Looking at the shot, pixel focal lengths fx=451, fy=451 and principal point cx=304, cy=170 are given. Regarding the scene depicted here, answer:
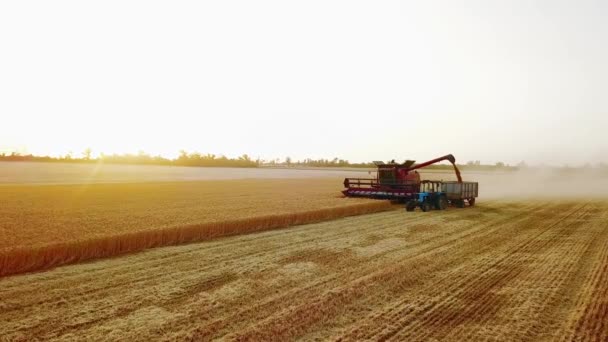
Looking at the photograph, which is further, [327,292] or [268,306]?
[327,292]

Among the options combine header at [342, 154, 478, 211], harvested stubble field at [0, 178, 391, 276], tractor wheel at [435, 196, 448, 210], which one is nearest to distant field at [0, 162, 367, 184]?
harvested stubble field at [0, 178, 391, 276]

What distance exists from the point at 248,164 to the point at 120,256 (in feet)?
443

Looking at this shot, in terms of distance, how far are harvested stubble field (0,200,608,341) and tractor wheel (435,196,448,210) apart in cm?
912

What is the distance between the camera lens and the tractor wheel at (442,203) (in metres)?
23.9

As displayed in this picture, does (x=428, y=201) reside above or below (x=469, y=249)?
above

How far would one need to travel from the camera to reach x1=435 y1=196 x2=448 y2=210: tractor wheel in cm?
2394

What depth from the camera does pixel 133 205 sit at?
70.6 ft

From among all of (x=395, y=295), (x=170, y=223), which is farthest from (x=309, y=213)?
(x=395, y=295)

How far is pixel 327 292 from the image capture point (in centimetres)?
883

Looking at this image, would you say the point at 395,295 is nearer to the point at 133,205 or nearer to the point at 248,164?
the point at 133,205

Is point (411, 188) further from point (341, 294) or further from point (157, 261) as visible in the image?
point (341, 294)

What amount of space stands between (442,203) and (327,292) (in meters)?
17.0

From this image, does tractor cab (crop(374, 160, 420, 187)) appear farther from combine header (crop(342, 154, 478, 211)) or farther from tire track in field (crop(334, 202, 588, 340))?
tire track in field (crop(334, 202, 588, 340))

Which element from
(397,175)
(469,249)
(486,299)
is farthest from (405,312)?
(397,175)
